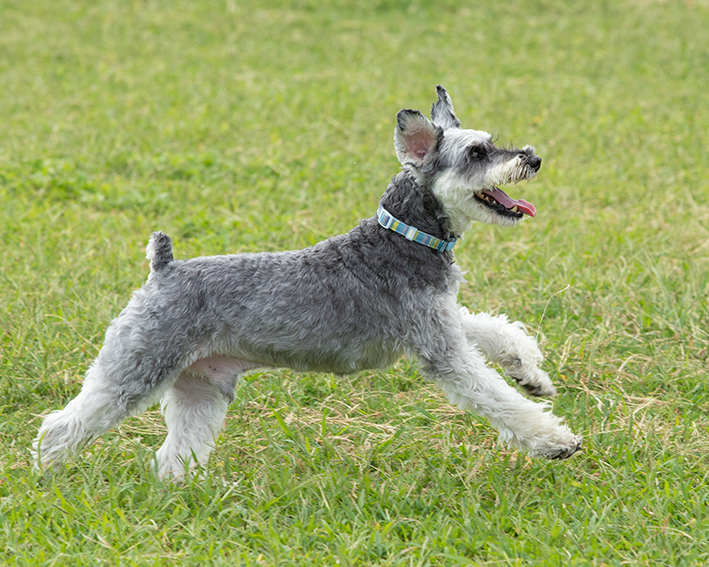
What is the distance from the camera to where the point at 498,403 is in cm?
405

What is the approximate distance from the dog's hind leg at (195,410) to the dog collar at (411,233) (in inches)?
42.5

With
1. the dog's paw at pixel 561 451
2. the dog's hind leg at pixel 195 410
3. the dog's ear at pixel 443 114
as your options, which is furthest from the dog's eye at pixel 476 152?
the dog's hind leg at pixel 195 410

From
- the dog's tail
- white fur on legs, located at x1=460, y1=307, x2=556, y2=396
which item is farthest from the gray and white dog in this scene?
white fur on legs, located at x1=460, y1=307, x2=556, y2=396

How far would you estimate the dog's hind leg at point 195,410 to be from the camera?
14.4ft

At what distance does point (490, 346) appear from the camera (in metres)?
4.53

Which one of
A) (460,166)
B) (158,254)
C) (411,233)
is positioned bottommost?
(158,254)

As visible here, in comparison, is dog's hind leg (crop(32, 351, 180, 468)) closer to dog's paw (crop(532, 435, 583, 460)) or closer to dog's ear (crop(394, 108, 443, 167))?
dog's ear (crop(394, 108, 443, 167))

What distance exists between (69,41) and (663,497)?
1412 cm

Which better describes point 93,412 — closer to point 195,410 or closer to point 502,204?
point 195,410

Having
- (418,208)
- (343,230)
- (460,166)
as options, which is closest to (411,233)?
(418,208)

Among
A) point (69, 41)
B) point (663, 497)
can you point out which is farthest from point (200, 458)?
point (69, 41)

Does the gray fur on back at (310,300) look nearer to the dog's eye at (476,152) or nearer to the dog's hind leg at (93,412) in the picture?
the dog's hind leg at (93,412)

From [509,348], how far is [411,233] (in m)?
0.87

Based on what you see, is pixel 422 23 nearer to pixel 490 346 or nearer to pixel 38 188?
pixel 38 188
